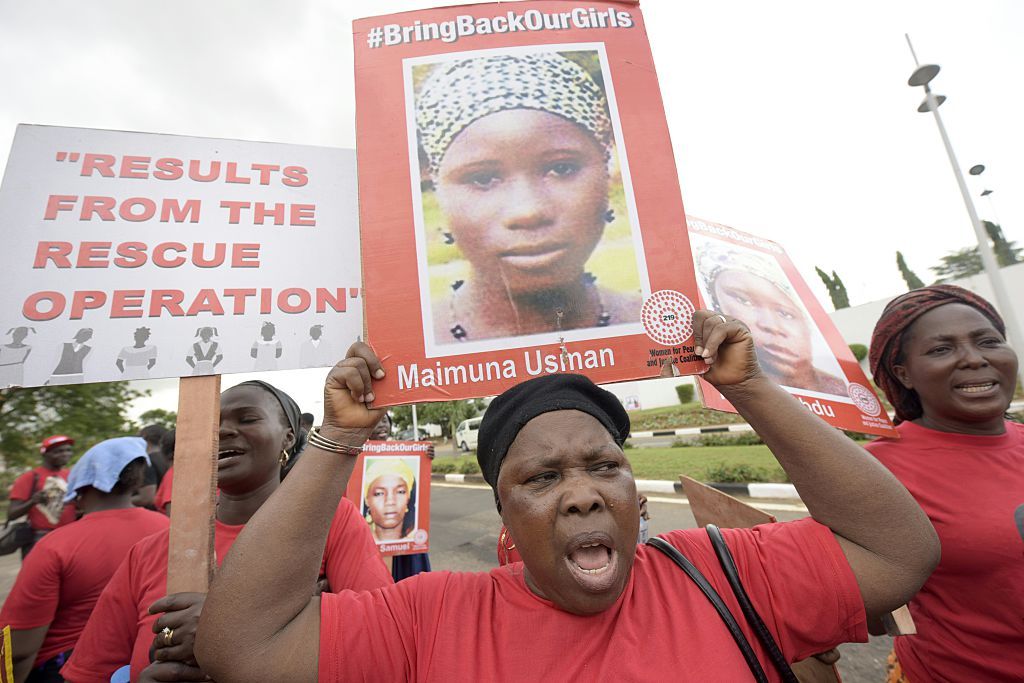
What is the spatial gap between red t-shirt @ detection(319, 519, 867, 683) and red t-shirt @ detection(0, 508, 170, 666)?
1.90 metres

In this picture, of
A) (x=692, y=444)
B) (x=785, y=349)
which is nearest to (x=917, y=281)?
(x=692, y=444)

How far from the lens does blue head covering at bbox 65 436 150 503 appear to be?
8.52 feet

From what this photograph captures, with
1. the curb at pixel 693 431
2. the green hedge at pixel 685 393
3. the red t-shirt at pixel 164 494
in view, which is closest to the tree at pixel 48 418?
the red t-shirt at pixel 164 494

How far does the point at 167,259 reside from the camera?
154 centimetres

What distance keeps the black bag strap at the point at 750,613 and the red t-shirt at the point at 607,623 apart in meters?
0.02

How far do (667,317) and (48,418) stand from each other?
64.3ft

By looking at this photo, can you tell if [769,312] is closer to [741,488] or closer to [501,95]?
[501,95]

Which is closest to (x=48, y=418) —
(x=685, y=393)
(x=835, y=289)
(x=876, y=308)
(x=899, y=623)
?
(x=899, y=623)

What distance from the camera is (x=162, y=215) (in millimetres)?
1576

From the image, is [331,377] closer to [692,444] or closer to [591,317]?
[591,317]

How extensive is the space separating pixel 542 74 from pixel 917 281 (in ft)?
134

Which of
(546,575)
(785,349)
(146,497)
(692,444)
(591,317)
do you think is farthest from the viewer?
(692,444)

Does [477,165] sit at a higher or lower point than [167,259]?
higher

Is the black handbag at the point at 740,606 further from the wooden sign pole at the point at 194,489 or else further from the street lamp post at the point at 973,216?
the street lamp post at the point at 973,216
